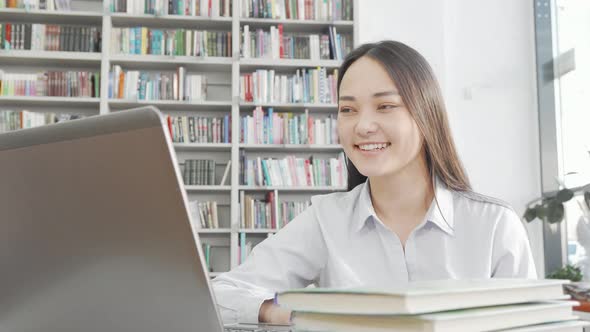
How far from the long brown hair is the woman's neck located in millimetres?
28

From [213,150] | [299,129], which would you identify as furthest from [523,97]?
[213,150]

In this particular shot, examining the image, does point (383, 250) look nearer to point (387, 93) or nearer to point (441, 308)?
point (387, 93)

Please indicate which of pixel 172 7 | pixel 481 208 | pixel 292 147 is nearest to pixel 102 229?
pixel 481 208

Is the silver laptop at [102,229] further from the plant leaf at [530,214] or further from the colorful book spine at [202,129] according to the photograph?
the plant leaf at [530,214]

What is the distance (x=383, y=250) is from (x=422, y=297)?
747 millimetres

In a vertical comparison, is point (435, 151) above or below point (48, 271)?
above

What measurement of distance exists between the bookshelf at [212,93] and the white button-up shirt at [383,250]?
295 cm

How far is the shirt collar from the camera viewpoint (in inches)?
46.6

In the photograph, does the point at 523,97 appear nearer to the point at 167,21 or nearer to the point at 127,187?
the point at 167,21

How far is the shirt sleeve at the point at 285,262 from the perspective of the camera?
3.96 feet

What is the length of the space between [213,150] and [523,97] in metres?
2.55

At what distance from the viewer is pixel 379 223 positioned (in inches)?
47.5

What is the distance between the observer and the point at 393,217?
4.06 feet

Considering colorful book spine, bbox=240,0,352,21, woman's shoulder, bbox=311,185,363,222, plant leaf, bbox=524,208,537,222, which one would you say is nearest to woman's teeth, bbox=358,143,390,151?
woman's shoulder, bbox=311,185,363,222
